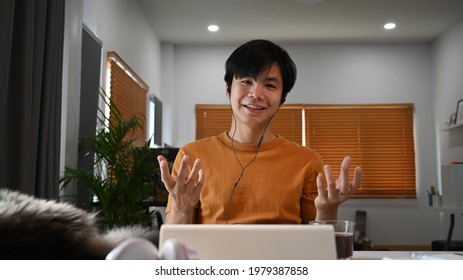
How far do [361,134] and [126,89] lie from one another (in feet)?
7.51

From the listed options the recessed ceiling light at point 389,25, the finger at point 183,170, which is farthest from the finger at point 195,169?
the recessed ceiling light at point 389,25

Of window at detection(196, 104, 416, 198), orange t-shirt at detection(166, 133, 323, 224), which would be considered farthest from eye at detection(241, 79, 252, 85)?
window at detection(196, 104, 416, 198)

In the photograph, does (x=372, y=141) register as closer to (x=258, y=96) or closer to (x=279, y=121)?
(x=279, y=121)

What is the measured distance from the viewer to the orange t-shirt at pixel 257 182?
2.69 ft

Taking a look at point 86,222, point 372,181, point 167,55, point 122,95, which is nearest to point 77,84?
point 122,95

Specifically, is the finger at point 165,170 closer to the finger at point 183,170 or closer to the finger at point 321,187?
the finger at point 183,170

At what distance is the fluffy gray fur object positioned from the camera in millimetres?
208

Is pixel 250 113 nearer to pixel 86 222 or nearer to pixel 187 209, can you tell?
pixel 187 209

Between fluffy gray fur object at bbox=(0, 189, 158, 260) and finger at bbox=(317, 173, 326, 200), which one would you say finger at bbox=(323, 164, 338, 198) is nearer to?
finger at bbox=(317, 173, 326, 200)

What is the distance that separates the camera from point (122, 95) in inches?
107

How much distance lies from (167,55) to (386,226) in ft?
8.19

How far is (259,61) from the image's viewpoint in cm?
86

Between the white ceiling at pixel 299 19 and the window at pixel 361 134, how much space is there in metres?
0.64

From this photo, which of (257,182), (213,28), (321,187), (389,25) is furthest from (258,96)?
(389,25)
